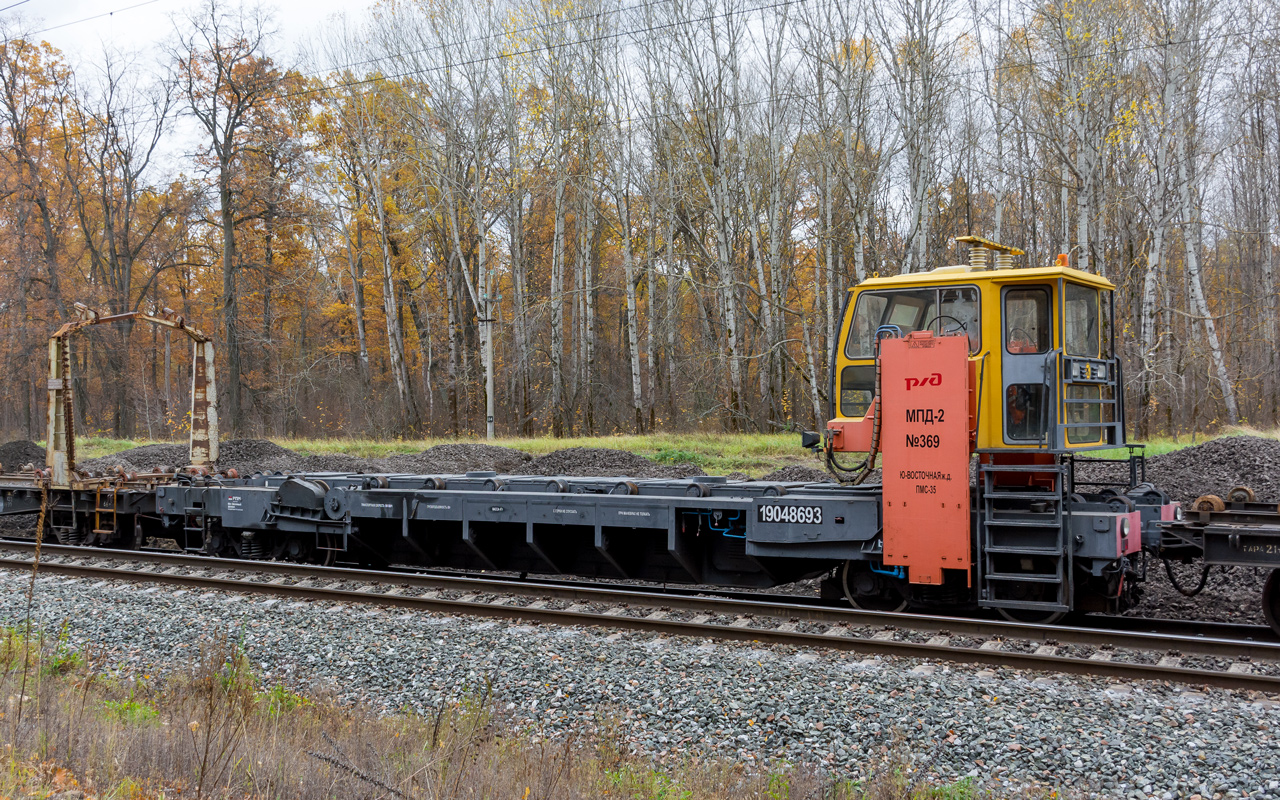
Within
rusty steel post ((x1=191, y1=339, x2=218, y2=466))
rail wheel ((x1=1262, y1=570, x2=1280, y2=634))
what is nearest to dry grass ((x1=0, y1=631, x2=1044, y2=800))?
rail wheel ((x1=1262, y1=570, x2=1280, y2=634))

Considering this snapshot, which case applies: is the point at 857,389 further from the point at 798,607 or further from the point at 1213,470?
the point at 1213,470

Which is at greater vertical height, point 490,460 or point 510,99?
point 510,99

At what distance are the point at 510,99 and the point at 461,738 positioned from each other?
28352 millimetres

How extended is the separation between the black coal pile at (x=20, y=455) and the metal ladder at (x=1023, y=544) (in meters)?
24.2

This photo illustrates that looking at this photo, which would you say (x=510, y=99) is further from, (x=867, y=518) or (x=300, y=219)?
(x=867, y=518)

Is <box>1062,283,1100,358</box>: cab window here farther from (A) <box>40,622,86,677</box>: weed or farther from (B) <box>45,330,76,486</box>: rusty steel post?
(B) <box>45,330,76,486</box>: rusty steel post

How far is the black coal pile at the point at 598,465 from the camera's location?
58.0ft

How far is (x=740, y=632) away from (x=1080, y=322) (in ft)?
13.0

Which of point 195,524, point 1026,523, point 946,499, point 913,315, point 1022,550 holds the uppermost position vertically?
point 913,315

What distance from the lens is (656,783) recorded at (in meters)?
4.62

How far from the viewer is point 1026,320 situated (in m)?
7.44

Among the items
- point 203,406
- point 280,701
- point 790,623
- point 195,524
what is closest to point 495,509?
point 790,623

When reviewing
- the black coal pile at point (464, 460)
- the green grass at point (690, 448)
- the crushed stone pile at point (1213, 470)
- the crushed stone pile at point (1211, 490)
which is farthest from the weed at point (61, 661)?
the green grass at point (690, 448)

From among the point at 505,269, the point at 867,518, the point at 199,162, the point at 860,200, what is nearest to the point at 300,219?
the point at 199,162
